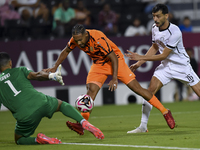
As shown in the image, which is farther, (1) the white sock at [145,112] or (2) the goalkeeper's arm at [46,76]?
(1) the white sock at [145,112]

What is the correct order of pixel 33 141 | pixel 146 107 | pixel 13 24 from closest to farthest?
pixel 33 141 < pixel 146 107 < pixel 13 24

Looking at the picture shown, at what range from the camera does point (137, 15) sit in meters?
15.1

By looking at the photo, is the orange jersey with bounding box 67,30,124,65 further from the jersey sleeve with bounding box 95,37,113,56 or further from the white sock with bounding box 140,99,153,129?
the white sock with bounding box 140,99,153,129

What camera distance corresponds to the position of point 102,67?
277 inches

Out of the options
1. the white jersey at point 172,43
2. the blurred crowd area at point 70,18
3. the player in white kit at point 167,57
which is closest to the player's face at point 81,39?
the player in white kit at point 167,57

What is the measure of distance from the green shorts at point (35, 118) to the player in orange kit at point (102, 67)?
883mm

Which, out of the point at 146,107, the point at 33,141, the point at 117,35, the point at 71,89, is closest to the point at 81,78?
the point at 71,89

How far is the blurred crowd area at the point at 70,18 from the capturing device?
13367 millimetres

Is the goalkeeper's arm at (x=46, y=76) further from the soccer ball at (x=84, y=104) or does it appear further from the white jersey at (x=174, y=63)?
the white jersey at (x=174, y=63)

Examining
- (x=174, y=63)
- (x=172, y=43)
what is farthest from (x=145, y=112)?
(x=172, y=43)

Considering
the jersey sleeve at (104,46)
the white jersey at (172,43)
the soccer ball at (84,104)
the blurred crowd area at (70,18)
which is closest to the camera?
the soccer ball at (84,104)

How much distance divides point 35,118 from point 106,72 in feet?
6.39

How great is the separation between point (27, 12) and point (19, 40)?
1.43 m

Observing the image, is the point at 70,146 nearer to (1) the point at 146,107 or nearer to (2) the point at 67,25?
(1) the point at 146,107
